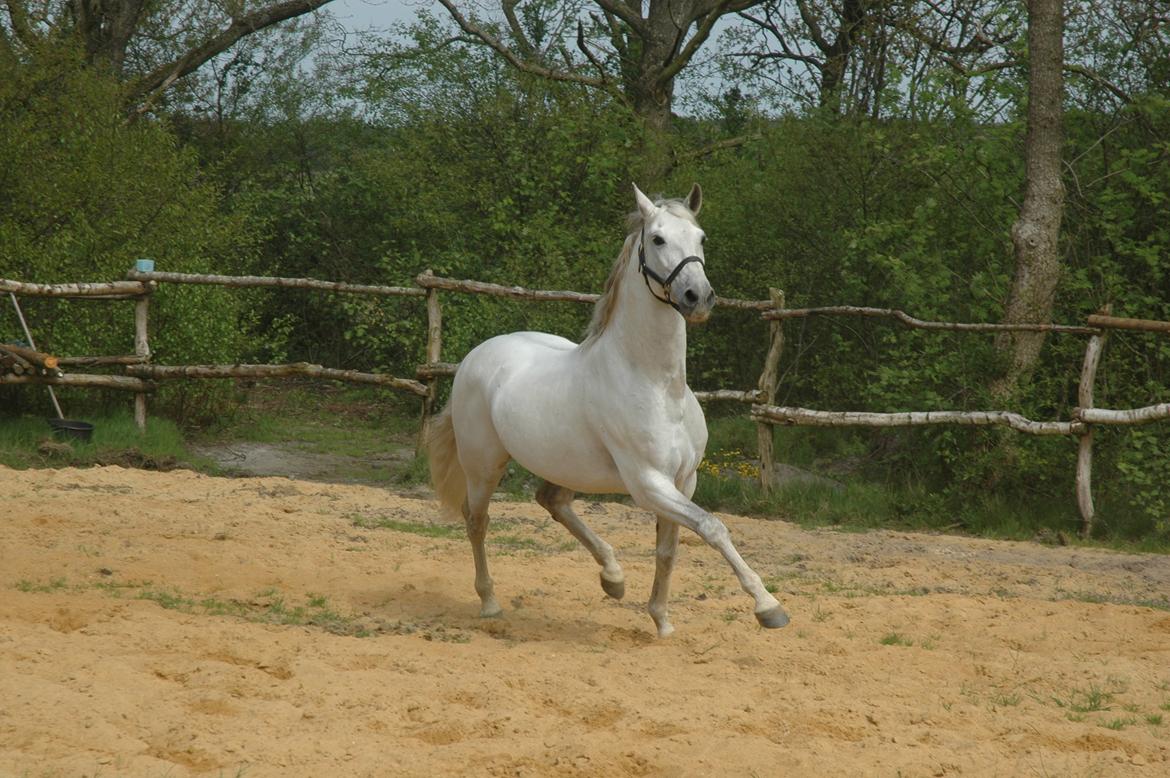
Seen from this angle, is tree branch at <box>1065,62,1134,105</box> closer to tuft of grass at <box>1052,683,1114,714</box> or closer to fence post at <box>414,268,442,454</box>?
fence post at <box>414,268,442,454</box>

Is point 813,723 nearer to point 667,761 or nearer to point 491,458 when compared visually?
point 667,761

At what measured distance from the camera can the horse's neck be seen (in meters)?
5.02

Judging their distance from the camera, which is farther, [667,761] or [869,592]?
[869,592]

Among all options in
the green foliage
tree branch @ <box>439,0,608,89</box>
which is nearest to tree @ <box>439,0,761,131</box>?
tree branch @ <box>439,0,608,89</box>

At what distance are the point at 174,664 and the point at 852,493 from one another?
20.5 feet

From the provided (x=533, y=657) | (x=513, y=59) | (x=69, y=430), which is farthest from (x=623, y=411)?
(x=513, y=59)

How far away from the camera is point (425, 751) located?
367 cm

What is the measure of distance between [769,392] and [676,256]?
5172 millimetres

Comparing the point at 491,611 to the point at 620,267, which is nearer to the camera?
the point at 620,267

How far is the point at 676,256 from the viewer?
480 cm

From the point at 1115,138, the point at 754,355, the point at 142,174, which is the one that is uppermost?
the point at 1115,138

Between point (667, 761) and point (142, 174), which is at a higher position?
point (142, 174)

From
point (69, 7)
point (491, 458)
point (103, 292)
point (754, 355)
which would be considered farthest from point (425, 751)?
point (69, 7)

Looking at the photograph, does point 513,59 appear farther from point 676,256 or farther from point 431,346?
point 676,256
